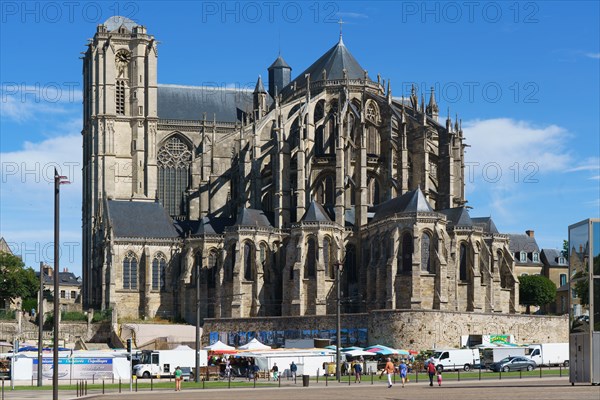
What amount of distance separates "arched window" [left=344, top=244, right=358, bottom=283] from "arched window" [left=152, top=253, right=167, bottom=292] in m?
15.5

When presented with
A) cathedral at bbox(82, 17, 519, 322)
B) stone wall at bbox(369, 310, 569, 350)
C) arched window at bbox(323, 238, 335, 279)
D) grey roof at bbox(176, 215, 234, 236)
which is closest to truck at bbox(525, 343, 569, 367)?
stone wall at bbox(369, 310, 569, 350)

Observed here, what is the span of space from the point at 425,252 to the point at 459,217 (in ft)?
20.4

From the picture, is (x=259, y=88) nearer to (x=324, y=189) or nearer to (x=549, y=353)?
(x=324, y=189)

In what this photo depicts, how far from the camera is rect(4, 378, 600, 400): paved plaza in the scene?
158 ft

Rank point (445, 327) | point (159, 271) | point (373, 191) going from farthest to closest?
point (373, 191) → point (159, 271) → point (445, 327)

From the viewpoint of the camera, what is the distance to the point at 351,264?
333ft

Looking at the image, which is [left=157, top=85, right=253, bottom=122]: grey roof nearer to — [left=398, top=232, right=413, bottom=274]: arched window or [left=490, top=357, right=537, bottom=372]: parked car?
[left=398, top=232, right=413, bottom=274]: arched window

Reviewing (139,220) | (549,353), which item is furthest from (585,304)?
(139,220)

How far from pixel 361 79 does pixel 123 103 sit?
21777mm

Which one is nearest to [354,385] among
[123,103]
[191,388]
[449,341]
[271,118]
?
[191,388]

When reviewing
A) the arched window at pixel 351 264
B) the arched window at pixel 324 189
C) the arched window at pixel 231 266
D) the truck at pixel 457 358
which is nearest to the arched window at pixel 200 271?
the arched window at pixel 231 266

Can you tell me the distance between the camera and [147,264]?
10625 centimetres

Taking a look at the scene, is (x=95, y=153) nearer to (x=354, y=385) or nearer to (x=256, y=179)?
(x=256, y=179)

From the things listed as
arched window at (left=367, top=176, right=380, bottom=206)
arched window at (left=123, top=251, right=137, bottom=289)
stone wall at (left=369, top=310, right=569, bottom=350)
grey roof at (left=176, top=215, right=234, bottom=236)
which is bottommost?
stone wall at (left=369, top=310, right=569, bottom=350)
